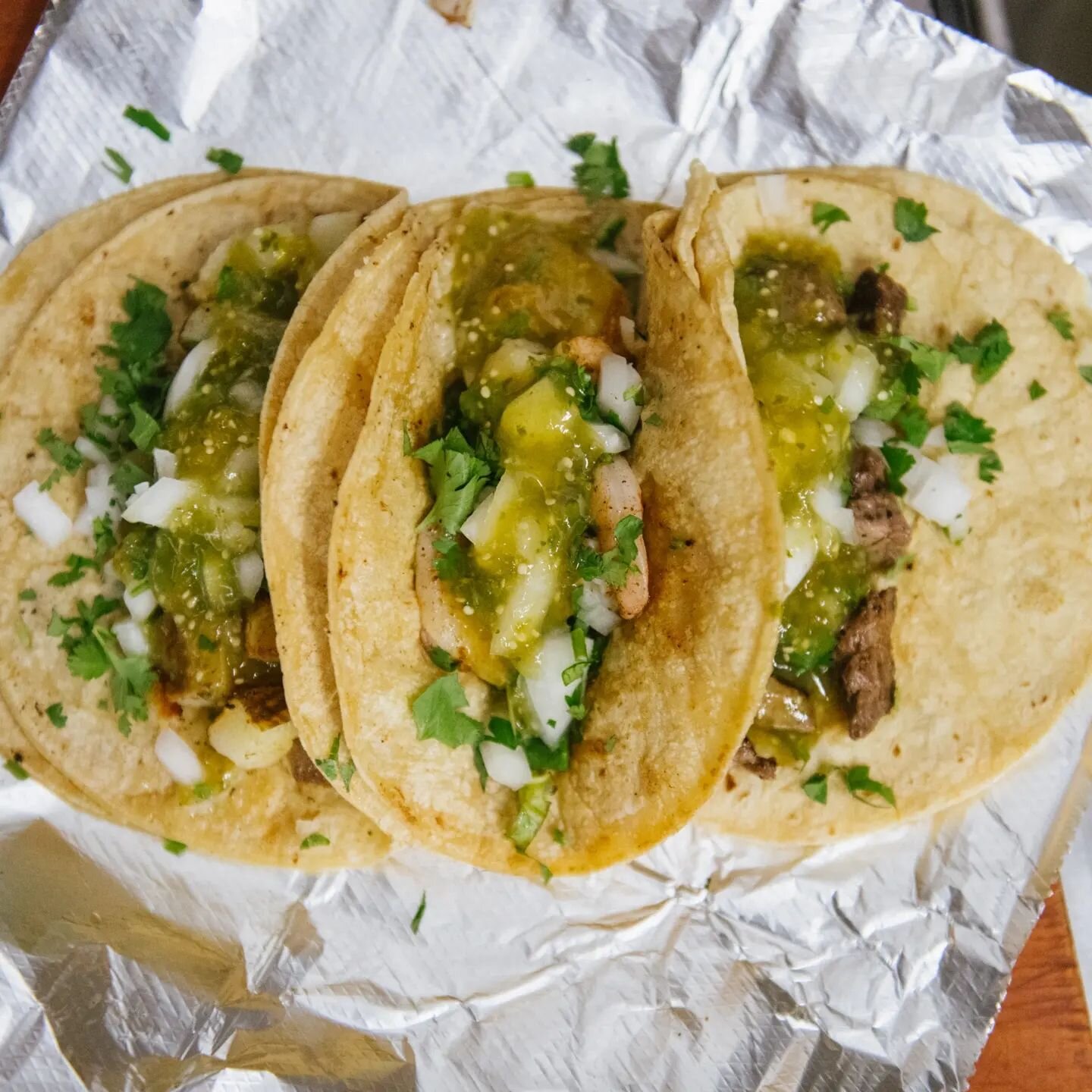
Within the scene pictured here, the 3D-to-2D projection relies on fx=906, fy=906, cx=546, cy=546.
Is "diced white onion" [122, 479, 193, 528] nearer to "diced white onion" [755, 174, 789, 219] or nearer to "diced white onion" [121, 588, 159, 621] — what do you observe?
"diced white onion" [121, 588, 159, 621]

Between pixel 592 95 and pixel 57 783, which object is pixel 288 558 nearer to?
pixel 57 783

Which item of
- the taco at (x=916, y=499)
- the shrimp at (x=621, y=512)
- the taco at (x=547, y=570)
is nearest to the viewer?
the taco at (x=547, y=570)

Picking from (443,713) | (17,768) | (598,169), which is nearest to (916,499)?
(598,169)

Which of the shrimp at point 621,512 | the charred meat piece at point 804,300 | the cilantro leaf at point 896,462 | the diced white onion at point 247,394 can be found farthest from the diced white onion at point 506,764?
the charred meat piece at point 804,300

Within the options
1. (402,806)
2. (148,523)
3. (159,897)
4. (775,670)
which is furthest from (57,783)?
(775,670)

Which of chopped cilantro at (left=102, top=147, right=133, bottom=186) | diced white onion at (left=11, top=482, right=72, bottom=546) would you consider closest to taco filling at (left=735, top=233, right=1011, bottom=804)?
chopped cilantro at (left=102, top=147, right=133, bottom=186)

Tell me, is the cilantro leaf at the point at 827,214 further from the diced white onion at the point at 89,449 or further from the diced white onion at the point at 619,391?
the diced white onion at the point at 89,449
